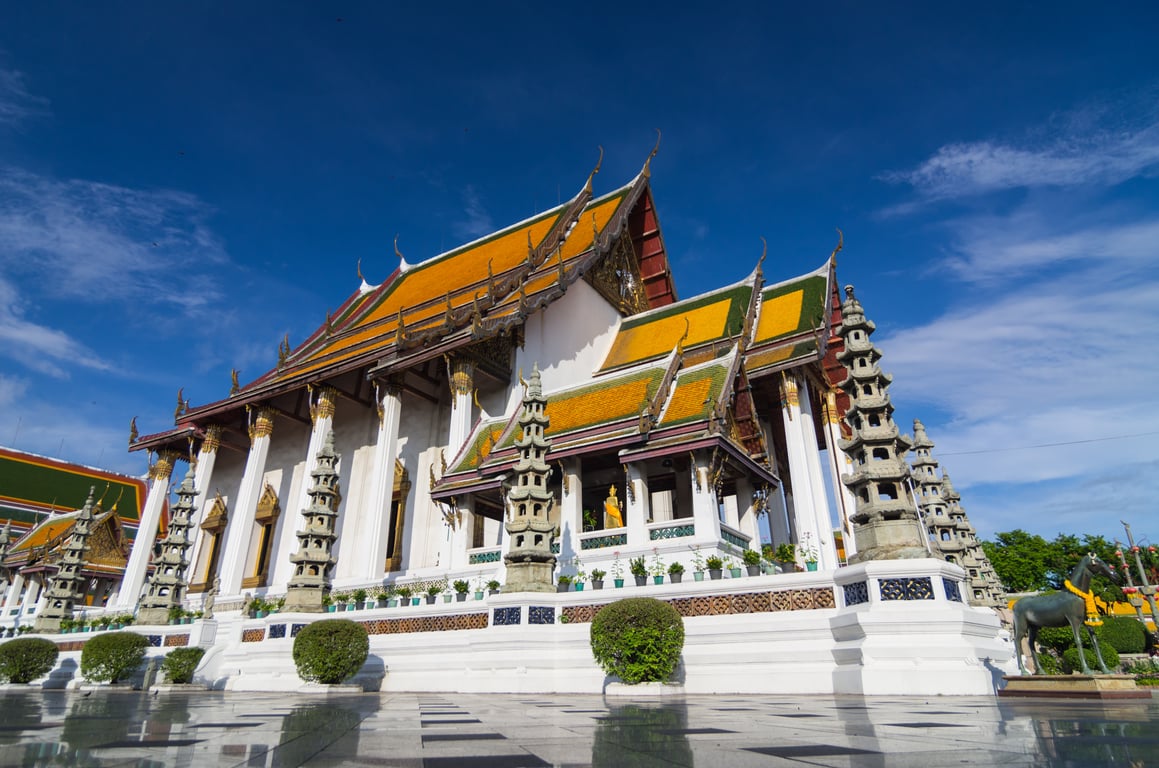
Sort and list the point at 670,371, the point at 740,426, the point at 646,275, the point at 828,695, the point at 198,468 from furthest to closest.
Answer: the point at 646,275 < the point at 198,468 < the point at 740,426 < the point at 670,371 < the point at 828,695

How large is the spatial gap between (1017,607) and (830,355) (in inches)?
575

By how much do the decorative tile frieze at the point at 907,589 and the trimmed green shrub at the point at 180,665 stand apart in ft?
33.5

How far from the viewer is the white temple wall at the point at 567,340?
18875 mm

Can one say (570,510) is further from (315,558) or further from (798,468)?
(798,468)

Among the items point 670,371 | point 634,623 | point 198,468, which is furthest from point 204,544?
point 634,623

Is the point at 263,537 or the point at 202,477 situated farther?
the point at 202,477

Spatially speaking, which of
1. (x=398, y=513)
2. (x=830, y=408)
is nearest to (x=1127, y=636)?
(x=830, y=408)

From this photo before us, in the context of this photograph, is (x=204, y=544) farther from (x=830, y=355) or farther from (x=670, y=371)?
(x=830, y=355)

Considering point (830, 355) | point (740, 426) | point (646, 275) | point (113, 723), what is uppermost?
point (646, 275)

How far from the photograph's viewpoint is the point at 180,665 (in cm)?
1075

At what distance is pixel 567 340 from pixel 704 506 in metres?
9.43

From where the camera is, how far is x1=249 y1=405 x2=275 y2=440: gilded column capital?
20562 millimetres

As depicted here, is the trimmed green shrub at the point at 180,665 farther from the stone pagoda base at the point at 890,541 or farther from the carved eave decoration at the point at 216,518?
the carved eave decoration at the point at 216,518

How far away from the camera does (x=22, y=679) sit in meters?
12.1
